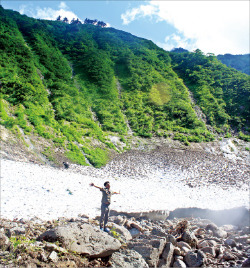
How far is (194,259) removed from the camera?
18.1 ft

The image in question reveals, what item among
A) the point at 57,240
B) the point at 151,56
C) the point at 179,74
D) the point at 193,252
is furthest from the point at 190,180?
the point at 151,56

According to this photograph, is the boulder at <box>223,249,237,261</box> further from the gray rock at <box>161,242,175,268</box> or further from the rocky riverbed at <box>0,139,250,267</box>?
the gray rock at <box>161,242,175,268</box>

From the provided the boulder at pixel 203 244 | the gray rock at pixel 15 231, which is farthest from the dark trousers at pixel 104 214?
the boulder at pixel 203 244

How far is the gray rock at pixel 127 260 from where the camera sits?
15.2ft

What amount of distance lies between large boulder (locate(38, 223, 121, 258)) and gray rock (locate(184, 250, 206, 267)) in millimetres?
1894

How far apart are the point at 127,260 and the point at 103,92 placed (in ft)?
126

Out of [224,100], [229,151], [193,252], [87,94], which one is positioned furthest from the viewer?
[224,100]

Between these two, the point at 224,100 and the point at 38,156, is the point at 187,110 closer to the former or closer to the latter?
the point at 224,100

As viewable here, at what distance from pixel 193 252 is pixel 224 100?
1823 inches

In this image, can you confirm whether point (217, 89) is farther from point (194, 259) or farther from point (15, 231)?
point (15, 231)

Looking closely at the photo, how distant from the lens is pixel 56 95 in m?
32.7

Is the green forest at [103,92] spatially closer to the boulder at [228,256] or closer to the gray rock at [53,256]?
the boulder at [228,256]

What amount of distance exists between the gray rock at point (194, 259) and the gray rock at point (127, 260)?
1387 mm

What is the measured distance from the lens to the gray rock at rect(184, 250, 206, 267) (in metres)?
5.45
